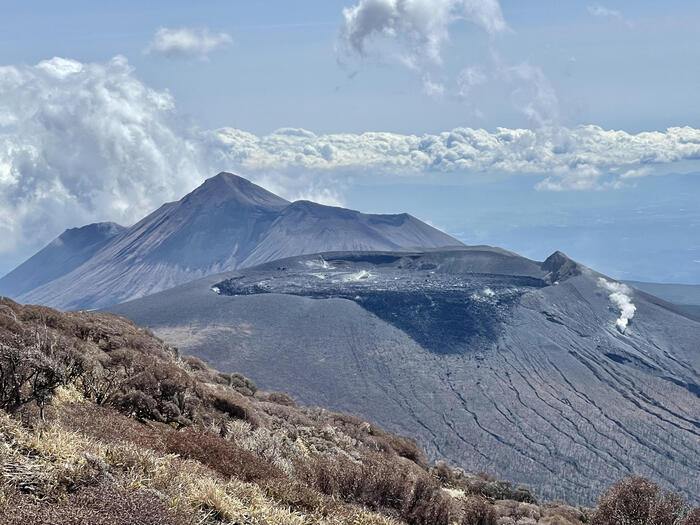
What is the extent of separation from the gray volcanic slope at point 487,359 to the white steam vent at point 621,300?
1.98ft

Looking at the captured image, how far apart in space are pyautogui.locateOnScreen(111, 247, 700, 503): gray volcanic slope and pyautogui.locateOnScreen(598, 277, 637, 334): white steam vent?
0.60 meters

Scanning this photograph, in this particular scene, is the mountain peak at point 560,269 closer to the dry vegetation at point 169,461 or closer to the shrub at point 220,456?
the dry vegetation at point 169,461

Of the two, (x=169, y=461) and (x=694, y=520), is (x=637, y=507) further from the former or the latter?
(x=169, y=461)

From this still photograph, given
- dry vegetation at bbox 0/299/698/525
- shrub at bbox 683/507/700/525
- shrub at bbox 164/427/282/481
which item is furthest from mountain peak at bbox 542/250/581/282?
shrub at bbox 164/427/282/481

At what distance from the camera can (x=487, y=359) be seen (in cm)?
6406

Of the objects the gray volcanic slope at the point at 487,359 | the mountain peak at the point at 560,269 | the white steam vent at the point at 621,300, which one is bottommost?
the gray volcanic slope at the point at 487,359

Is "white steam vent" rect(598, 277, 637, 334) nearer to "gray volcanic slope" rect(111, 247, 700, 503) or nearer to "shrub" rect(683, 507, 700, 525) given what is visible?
"gray volcanic slope" rect(111, 247, 700, 503)

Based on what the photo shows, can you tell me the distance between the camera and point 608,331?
242 ft

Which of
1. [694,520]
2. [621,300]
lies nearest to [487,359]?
[621,300]

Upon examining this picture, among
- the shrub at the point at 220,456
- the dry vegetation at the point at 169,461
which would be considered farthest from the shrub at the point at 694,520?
the shrub at the point at 220,456

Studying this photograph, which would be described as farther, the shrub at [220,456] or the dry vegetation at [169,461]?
the shrub at [220,456]

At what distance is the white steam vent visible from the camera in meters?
77.6

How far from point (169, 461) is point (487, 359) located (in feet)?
192

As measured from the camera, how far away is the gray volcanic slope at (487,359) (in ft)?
156
